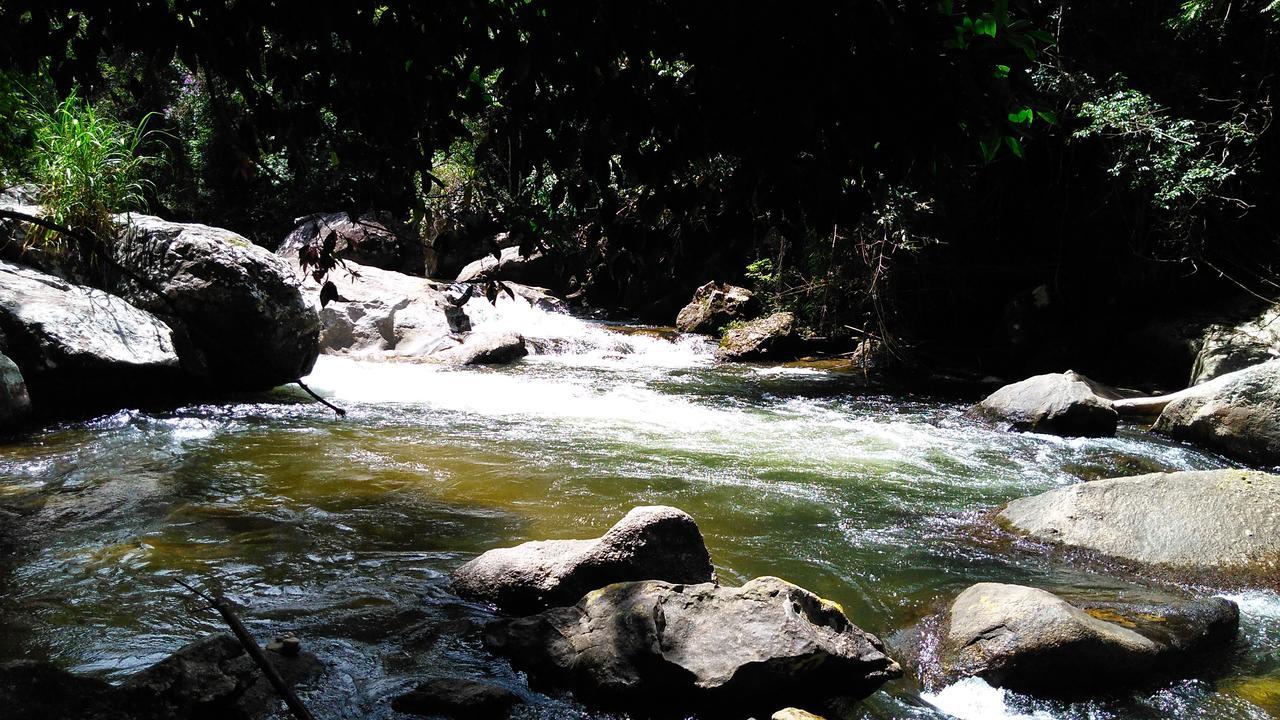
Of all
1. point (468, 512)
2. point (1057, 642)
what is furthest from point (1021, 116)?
point (468, 512)

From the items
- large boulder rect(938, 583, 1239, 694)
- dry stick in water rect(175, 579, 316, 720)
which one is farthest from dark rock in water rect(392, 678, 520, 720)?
large boulder rect(938, 583, 1239, 694)

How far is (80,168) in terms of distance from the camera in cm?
786

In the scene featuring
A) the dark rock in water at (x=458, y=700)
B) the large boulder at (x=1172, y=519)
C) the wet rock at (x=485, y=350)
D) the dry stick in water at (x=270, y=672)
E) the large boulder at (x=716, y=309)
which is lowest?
the dark rock in water at (x=458, y=700)

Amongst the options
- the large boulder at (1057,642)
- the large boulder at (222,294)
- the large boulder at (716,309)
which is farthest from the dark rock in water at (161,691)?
the large boulder at (716,309)

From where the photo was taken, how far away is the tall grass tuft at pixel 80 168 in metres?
7.77

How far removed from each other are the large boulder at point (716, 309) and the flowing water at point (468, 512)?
548 centimetres

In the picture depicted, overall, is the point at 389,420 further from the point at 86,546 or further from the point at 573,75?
the point at 573,75

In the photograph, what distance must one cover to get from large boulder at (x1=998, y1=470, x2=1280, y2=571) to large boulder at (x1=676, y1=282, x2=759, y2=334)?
10002 millimetres

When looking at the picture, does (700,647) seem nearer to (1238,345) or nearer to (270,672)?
(270,672)

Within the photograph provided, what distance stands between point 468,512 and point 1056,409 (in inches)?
227

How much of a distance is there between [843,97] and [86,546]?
438 cm

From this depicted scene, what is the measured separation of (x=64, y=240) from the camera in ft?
25.6

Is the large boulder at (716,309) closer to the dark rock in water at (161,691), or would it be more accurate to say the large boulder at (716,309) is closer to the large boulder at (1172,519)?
the large boulder at (1172,519)

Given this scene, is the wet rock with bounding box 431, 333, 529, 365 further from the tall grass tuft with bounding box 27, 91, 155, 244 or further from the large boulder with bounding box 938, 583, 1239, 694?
the large boulder with bounding box 938, 583, 1239, 694
